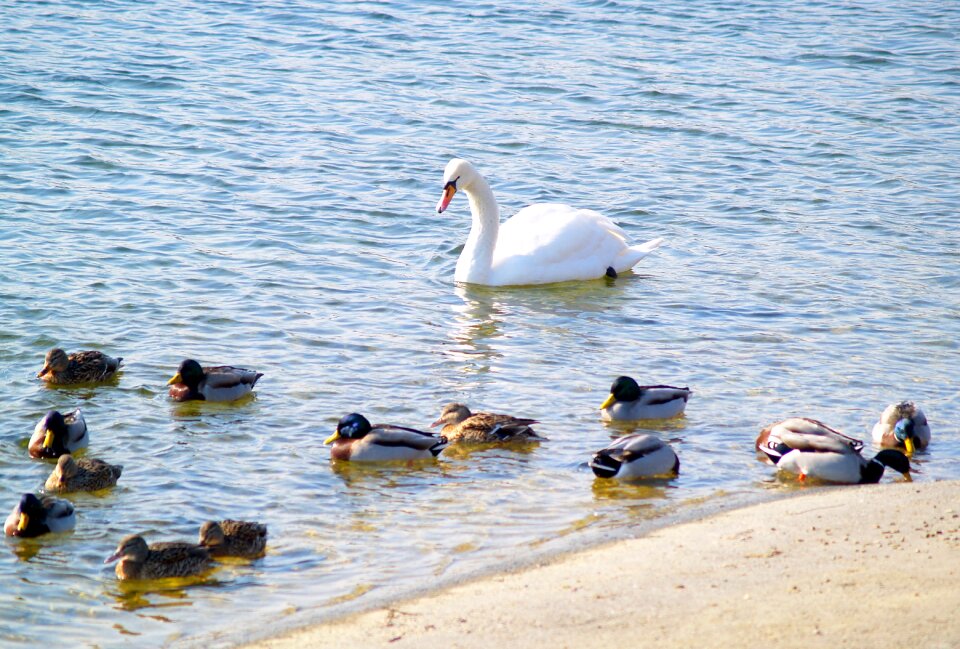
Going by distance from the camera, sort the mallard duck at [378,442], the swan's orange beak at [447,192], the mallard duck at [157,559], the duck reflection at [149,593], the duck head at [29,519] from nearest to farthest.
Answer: the duck reflection at [149,593]
the mallard duck at [157,559]
the duck head at [29,519]
the mallard duck at [378,442]
the swan's orange beak at [447,192]

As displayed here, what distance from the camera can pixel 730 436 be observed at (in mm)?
9078

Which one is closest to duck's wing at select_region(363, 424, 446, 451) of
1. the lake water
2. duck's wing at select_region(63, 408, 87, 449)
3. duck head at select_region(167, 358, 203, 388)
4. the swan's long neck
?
the lake water

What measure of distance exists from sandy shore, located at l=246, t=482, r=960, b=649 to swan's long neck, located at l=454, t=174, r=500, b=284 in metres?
5.88

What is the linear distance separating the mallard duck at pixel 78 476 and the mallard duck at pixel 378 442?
1.42m

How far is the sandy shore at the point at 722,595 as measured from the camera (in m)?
Answer: 5.49

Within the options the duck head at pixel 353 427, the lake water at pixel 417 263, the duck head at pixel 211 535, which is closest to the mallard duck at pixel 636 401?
the lake water at pixel 417 263

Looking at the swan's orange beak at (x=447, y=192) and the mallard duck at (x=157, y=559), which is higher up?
the swan's orange beak at (x=447, y=192)

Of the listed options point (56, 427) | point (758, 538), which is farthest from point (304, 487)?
point (758, 538)

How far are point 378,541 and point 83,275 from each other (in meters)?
5.71

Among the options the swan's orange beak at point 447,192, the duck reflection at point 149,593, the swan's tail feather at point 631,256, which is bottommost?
the duck reflection at point 149,593

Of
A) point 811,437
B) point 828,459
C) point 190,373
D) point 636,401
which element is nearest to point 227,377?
point 190,373

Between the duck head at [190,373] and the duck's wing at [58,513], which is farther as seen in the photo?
A: the duck head at [190,373]

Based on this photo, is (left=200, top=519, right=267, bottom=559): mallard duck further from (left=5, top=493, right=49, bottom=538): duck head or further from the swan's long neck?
the swan's long neck

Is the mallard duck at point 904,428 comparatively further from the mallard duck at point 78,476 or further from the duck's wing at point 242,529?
the mallard duck at point 78,476
